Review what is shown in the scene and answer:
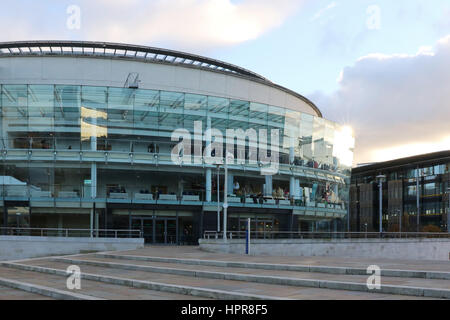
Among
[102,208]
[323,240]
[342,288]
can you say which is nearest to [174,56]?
[102,208]

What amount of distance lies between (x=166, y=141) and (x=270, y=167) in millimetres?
9190

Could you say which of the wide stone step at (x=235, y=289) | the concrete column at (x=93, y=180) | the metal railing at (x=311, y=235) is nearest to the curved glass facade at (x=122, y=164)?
the concrete column at (x=93, y=180)

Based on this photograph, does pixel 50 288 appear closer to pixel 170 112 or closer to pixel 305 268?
pixel 305 268

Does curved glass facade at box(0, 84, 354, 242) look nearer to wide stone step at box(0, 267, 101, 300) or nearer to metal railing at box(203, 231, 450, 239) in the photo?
metal railing at box(203, 231, 450, 239)

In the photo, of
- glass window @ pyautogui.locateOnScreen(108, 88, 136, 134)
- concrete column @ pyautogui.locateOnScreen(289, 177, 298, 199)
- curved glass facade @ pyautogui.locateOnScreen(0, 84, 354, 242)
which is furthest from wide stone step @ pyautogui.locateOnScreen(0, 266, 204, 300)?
concrete column @ pyautogui.locateOnScreen(289, 177, 298, 199)

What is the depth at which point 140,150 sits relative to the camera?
42.3 metres

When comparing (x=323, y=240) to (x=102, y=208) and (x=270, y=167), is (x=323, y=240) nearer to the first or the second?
(x=270, y=167)

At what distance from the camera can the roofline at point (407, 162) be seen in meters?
91.3

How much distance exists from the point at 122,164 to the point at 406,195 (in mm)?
73211

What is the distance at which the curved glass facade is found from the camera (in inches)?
1581

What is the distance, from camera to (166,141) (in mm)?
43344

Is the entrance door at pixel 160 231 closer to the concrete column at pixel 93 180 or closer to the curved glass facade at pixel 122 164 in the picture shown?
the curved glass facade at pixel 122 164
